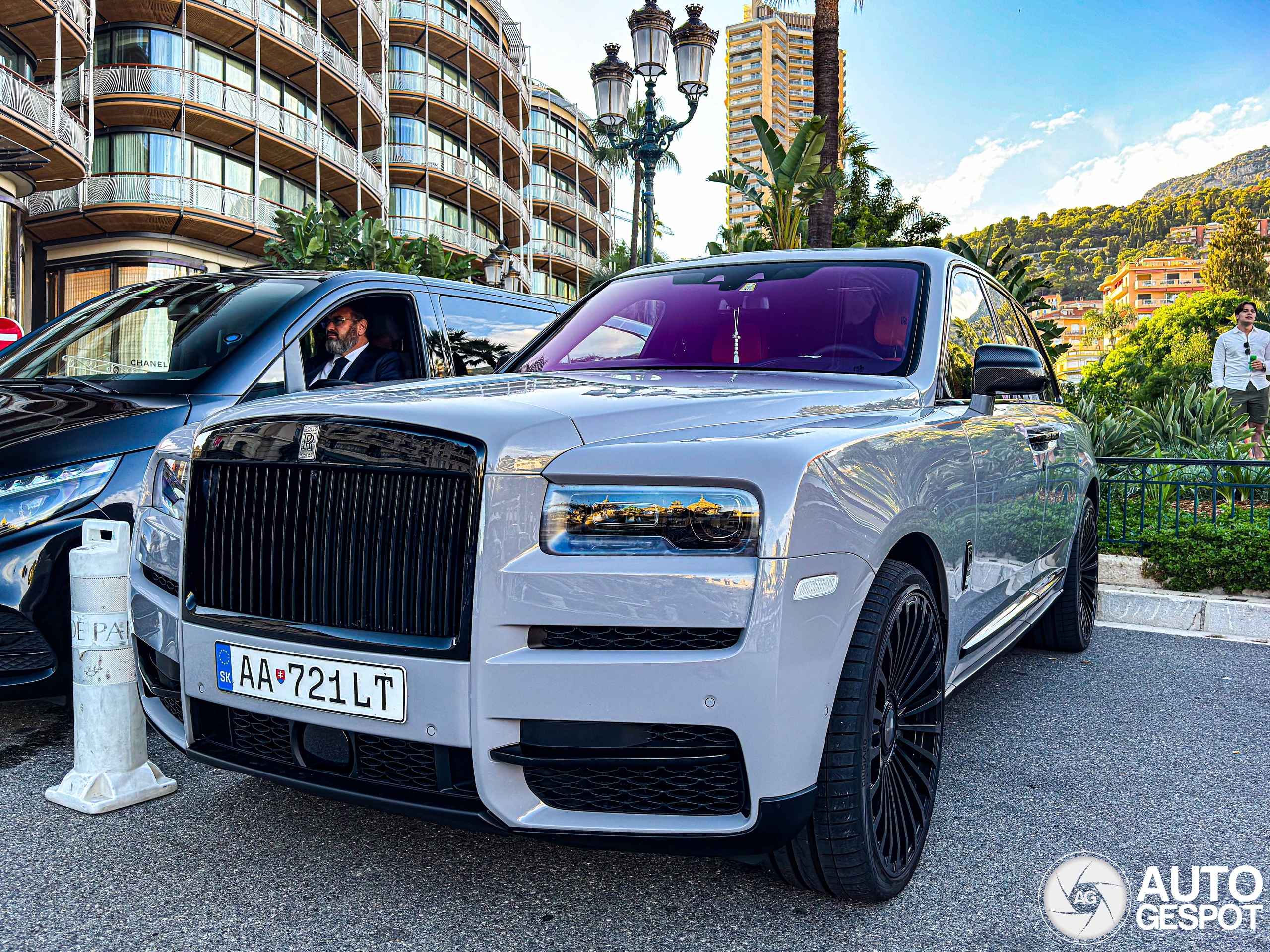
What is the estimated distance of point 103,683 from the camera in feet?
10.2

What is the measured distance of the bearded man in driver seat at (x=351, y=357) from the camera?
Result: 4789 millimetres

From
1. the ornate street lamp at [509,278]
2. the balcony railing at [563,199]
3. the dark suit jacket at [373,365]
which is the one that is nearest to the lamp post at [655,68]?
the dark suit jacket at [373,365]

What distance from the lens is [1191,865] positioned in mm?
2795

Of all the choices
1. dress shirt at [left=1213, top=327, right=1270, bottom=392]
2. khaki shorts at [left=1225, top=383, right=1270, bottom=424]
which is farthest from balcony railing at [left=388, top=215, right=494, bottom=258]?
khaki shorts at [left=1225, top=383, right=1270, bottom=424]

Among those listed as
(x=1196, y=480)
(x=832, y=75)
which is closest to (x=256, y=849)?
(x=1196, y=480)

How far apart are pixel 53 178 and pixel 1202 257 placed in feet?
572

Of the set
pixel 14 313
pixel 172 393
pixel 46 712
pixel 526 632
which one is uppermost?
pixel 14 313

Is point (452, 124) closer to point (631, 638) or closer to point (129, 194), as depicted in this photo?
point (129, 194)

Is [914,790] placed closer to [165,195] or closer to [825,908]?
[825,908]

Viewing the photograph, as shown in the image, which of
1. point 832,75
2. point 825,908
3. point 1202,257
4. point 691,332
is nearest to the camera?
point 825,908

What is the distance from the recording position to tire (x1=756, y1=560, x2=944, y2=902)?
88.7 inches

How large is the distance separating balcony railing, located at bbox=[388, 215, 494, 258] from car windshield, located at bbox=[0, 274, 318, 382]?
1414 inches

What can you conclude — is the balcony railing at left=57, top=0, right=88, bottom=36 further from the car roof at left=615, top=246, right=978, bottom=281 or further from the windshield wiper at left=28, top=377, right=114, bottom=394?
the car roof at left=615, top=246, right=978, bottom=281

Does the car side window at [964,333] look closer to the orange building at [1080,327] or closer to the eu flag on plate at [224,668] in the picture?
the eu flag on plate at [224,668]
